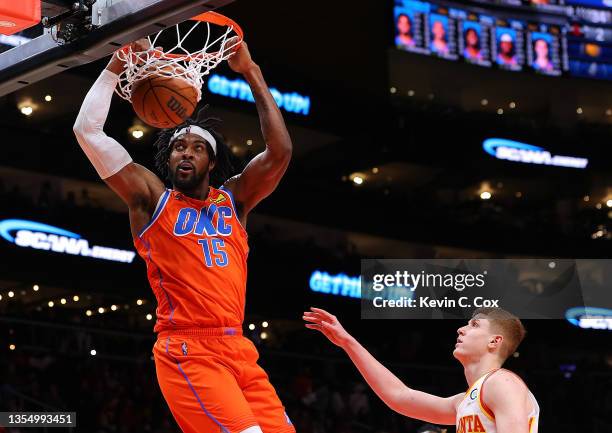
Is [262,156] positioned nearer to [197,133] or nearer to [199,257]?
[197,133]

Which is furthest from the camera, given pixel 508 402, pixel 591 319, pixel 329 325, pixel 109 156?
pixel 591 319

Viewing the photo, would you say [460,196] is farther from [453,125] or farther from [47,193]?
[47,193]

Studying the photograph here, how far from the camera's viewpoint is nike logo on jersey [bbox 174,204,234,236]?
5184 millimetres

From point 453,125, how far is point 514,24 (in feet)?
13.3

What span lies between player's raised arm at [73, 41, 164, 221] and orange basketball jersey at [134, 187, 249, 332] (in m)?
0.10

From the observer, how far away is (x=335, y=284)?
79.5ft

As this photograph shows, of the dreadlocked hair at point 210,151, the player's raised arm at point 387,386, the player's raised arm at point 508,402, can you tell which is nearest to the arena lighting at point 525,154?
the dreadlocked hair at point 210,151

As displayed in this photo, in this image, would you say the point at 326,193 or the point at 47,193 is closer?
the point at 47,193

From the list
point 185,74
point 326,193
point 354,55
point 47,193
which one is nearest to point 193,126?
point 185,74

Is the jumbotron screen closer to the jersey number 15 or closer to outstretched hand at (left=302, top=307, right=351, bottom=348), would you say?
the jersey number 15

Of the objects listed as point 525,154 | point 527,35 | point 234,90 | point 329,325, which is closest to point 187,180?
point 329,325

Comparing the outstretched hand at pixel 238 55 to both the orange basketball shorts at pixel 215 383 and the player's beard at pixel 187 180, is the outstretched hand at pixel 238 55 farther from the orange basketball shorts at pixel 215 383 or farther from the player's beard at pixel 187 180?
the orange basketball shorts at pixel 215 383

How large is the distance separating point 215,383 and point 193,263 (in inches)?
25.0

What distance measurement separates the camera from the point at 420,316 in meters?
23.3
